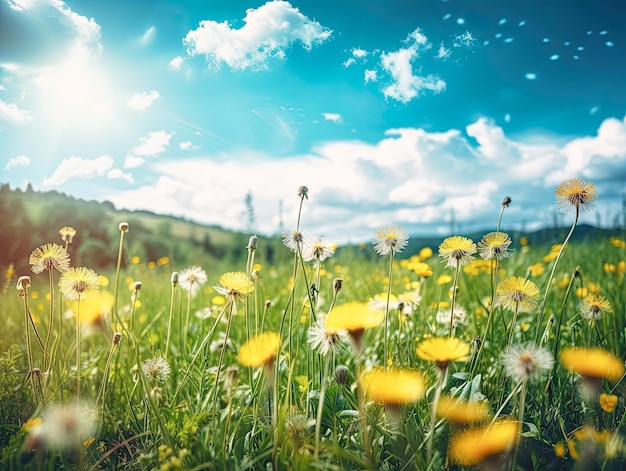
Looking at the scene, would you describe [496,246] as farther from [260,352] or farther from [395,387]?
[260,352]

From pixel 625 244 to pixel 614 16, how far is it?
1.43 metres

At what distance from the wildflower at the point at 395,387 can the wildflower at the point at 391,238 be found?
26 cm

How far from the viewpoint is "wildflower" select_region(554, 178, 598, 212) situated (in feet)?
3.42

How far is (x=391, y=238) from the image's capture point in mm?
1100

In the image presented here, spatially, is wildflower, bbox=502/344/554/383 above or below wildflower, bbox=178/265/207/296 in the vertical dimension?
below

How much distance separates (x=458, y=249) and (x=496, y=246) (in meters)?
0.09

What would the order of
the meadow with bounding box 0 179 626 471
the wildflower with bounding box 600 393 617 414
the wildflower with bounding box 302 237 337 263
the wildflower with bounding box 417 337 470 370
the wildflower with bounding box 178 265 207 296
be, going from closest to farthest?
the wildflower with bounding box 417 337 470 370 → the meadow with bounding box 0 179 626 471 → the wildflower with bounding box 600 393 617 414 → the wildflower with bounding box 302 237 337 263 → the wildflower with bounding box 178 265 207 296

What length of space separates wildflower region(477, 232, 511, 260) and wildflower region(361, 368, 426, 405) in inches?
12.4

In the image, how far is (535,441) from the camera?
1.05m

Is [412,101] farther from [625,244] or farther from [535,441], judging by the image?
[625,244]

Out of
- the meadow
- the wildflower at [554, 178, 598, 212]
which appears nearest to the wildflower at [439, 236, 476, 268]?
the meadow

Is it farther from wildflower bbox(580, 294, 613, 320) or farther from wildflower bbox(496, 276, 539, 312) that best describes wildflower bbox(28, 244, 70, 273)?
wildflower bbox(580, 294, 613, 320)

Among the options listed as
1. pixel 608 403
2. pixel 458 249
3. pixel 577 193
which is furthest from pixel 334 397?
pixel 577 193

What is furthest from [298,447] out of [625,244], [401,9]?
[625,244]
